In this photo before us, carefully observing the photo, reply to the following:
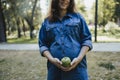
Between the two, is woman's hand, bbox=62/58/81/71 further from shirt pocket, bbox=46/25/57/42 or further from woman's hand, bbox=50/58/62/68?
shirt pocket, bbox=46/25/57/42

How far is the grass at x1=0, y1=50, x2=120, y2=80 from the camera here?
8.35 metres

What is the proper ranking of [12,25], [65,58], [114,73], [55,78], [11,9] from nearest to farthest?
[65,58] → [55,78] → [114,73] → [11,9] → [12,25]

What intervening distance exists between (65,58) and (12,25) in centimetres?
4750

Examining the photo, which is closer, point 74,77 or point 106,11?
point 74,77

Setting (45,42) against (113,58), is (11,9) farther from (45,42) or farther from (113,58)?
(45,42)

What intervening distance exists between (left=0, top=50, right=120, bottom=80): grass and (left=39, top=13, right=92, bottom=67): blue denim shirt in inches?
178

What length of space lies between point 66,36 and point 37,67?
610cm

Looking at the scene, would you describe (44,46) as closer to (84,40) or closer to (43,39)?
(43,39)

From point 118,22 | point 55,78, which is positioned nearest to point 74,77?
point 55,78

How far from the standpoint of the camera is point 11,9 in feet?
116

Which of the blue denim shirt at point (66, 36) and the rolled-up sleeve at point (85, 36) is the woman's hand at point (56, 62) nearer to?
the blue denim shirt at point (66, 36)

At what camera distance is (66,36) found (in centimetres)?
351

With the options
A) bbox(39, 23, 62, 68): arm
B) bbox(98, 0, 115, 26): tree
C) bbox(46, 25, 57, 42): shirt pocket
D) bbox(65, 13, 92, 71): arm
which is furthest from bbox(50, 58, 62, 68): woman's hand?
bbox(98, 0, 115, 26): tree

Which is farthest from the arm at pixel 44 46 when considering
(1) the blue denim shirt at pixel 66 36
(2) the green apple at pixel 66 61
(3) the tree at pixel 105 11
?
(3) the tree at pixel 105 11
